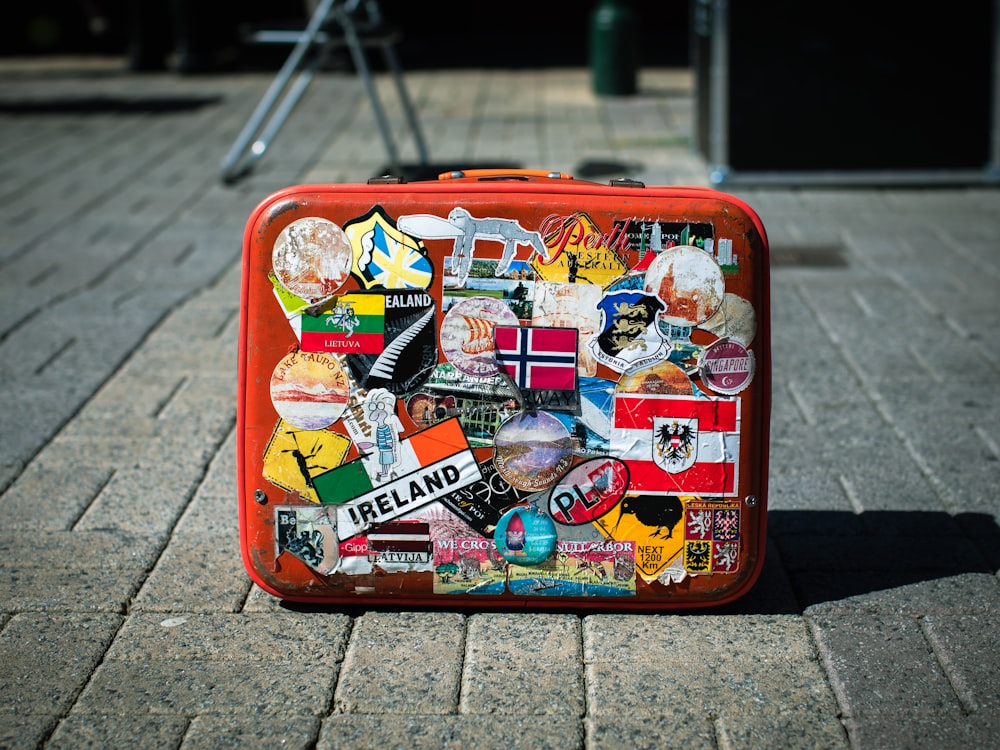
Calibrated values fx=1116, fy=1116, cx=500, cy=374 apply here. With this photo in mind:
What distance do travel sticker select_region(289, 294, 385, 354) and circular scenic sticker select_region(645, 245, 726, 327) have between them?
1.92 ft

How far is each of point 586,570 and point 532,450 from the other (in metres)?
0.30

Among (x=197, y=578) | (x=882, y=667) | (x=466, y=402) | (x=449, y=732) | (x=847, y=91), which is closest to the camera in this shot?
(x=449, y=732)

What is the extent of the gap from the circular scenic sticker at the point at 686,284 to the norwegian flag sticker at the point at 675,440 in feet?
0.60

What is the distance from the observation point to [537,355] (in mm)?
2406

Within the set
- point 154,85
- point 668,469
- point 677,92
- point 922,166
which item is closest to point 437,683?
point 668,469

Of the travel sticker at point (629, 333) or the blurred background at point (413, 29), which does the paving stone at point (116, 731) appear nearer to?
the travel sticker at point (629, 333)

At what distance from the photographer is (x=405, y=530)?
2.48 metres

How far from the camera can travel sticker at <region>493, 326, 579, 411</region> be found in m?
2.40

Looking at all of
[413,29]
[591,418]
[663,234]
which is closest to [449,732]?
[591,418]

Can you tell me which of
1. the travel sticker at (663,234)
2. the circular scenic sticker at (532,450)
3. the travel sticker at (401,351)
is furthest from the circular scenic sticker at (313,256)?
the travel sticker at (663,234)

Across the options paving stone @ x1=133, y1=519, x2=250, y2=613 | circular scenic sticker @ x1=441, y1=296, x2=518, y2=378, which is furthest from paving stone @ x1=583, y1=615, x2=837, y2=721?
paving stone @ x1=133, y1=519, x2=250, y2=613

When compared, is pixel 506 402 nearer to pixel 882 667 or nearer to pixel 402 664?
pixel 402 664

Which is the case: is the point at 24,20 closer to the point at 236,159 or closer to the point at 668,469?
the point at 236,159

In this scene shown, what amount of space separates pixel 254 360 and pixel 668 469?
3.09 feet
